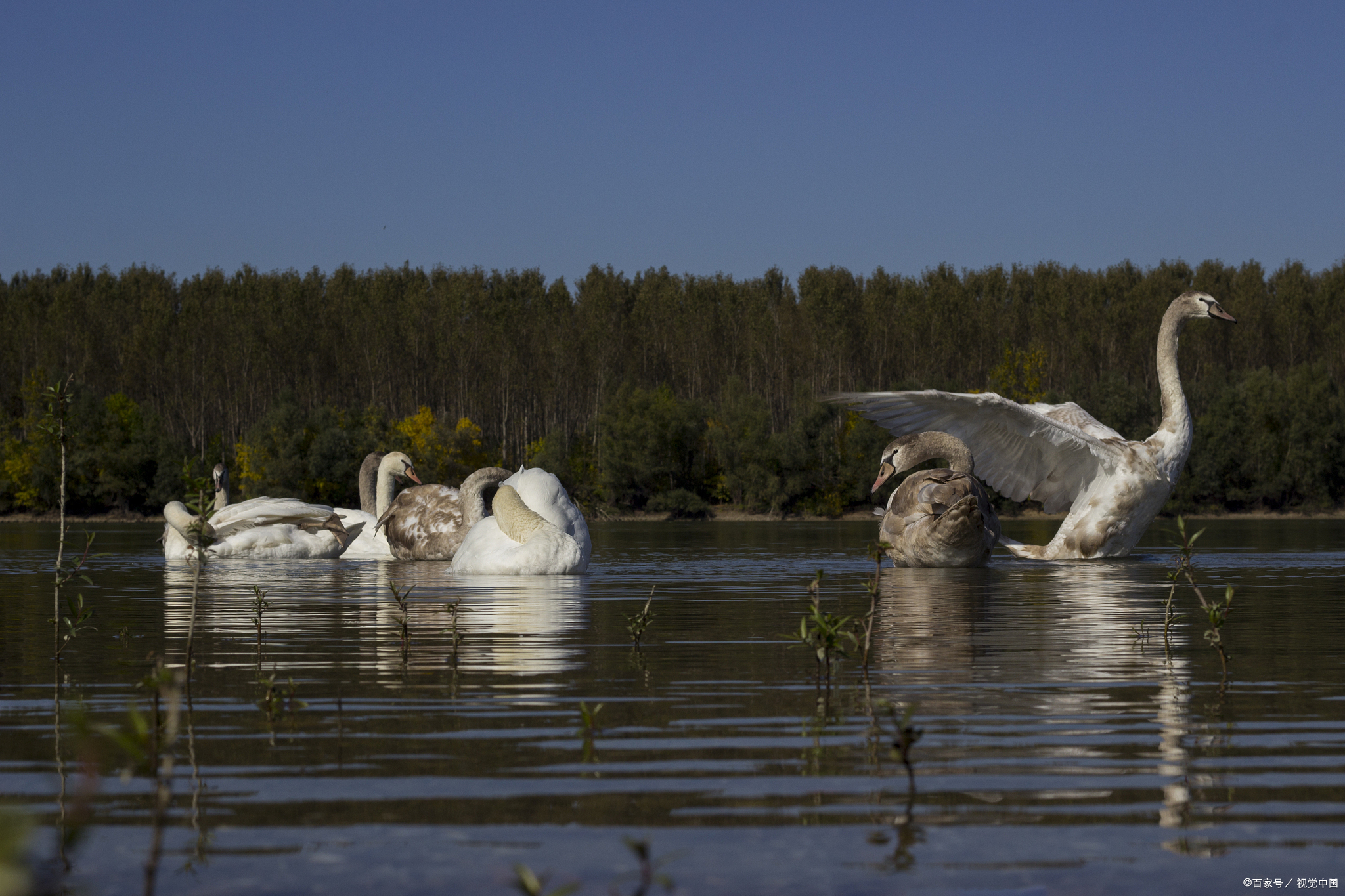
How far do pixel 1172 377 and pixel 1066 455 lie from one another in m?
2.00

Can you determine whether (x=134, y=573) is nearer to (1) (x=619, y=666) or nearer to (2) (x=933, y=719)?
(1) (x=619, y=666)

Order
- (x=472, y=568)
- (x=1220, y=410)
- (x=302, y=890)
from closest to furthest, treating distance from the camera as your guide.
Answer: (x=302, y=890)
(x=472, y=568)
(x=1220, y=410)

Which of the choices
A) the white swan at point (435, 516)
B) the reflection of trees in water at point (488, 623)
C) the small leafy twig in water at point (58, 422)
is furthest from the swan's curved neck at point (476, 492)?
the small leafy twig in water at point (58, 422)

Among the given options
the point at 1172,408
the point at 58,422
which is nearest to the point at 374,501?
the point at 1172,408

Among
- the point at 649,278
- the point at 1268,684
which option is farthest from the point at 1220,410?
the point at 1268,684

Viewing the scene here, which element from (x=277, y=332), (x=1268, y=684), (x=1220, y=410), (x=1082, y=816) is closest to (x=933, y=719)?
(x=1082, y=816)

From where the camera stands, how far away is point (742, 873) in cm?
325

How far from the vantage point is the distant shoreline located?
67.9 m

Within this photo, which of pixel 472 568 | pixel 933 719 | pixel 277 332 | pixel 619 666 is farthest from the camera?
pixel 277 332

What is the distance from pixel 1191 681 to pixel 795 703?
→ 1.81 m

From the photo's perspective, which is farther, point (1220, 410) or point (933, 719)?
point (1220, 410)

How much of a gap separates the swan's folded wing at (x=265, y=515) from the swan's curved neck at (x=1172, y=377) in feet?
35.2

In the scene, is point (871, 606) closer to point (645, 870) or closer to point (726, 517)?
point (645, 870)

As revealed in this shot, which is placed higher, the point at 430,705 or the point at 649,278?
the point at 649,278
